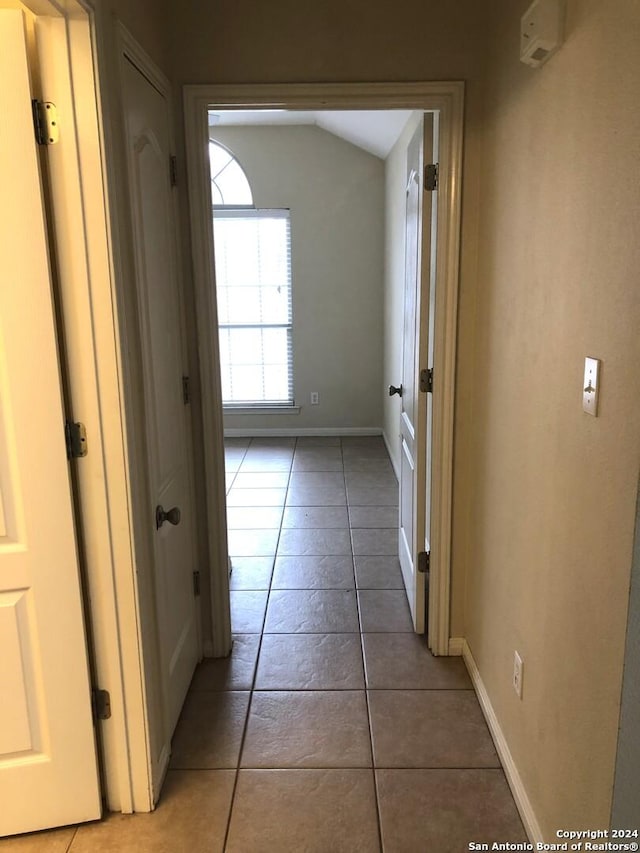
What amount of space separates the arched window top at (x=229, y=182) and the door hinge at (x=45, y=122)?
456 centimetres

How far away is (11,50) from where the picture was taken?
1.41 m

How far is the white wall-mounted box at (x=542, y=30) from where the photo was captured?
140cm

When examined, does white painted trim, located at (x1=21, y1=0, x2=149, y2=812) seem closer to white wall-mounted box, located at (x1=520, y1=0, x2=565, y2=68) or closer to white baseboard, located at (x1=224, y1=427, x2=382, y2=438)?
white wall-mounted box, located at (x1=520, y1=0, x2=565, y2=68)

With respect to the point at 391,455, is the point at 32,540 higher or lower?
higher

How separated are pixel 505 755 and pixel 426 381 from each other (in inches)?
51.2

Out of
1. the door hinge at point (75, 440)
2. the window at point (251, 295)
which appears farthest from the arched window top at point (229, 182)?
the door hinge at point (75, 440)

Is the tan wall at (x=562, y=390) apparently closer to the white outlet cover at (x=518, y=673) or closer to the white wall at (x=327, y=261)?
the white outlet cover at (x=518, y=673)

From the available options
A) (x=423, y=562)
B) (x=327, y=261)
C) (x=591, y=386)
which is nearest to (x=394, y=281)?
(x=327, y=261)

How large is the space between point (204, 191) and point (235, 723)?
1.86 meters

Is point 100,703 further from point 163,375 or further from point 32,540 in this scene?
point 163,375

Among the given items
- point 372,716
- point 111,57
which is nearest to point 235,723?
point 372,716

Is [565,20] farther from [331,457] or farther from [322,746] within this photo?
[331,457]

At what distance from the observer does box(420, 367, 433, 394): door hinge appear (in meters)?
2.45

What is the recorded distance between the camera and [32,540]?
1.62 meters
